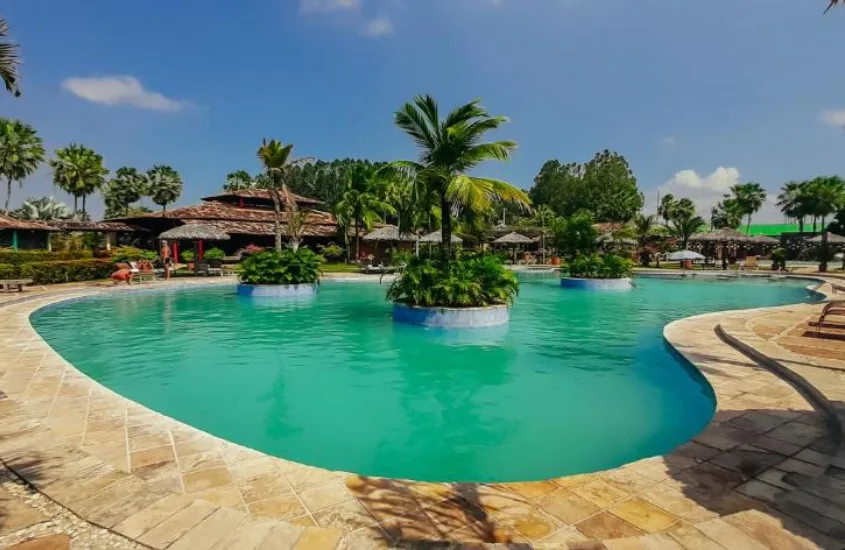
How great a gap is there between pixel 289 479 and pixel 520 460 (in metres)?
2.43

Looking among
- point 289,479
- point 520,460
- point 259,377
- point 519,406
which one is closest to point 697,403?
point 519,406

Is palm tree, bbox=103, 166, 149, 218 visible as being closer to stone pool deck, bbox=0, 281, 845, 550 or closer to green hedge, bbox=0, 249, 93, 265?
green hedge, bbox=0, 249, 93, 265

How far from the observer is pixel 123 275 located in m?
20.6

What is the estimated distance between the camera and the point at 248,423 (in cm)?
583

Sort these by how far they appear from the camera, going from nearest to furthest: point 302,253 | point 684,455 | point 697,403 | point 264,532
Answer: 1. point 264,532
2. point 684,455
3. point 697,403
4. point 302,253

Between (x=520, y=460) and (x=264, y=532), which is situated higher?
(x=264, y=532)

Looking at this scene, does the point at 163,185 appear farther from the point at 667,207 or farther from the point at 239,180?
the point at 667,207

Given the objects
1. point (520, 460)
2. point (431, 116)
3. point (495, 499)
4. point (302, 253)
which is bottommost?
point (520, 460)

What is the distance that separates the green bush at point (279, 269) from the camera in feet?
59.7

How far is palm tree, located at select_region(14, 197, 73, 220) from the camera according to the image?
186 feet

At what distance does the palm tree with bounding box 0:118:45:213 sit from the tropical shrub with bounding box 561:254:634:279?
5043 cm

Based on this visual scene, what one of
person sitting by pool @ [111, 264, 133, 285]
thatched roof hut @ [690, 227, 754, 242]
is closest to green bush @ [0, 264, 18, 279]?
person sitting by pool @ [111, 264, 133, 285]

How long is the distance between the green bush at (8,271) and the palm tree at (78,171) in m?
33.8

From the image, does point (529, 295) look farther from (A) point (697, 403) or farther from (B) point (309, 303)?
(A) point (697, 403)
